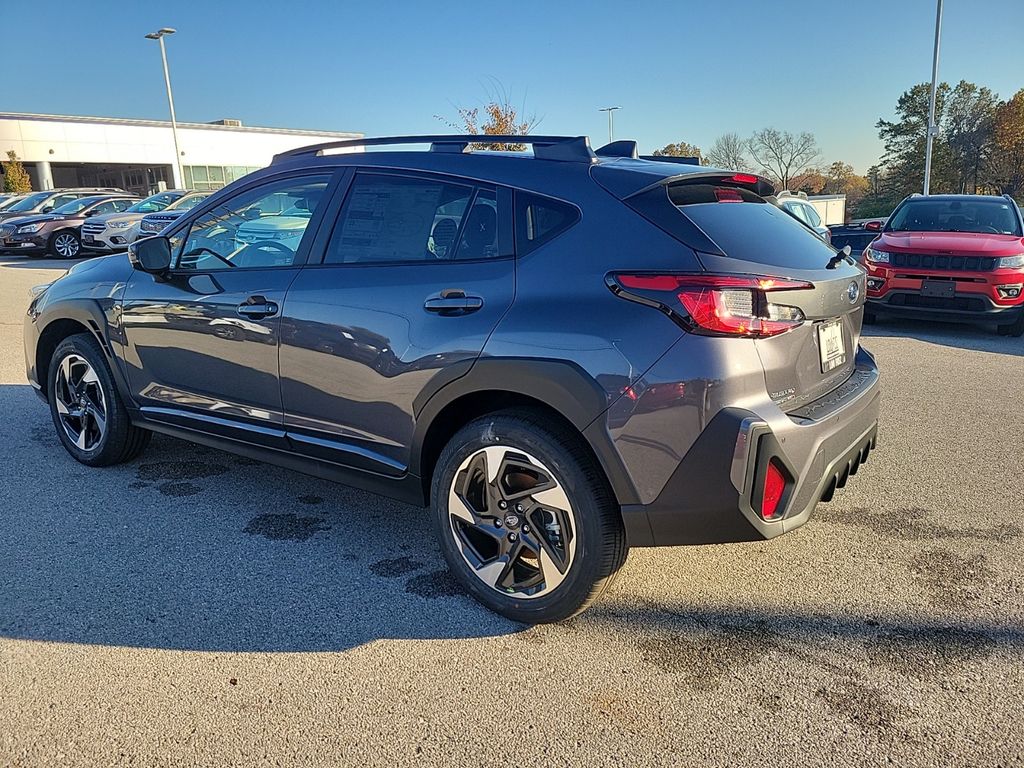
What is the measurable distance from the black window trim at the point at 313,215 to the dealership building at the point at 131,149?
158 feet

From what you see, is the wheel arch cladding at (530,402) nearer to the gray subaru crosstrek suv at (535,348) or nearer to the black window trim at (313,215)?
the gray subaru crosstrek suv at (535,348)

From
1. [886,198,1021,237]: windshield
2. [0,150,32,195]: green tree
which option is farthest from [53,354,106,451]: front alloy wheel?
[0,150,32,195]: green tree

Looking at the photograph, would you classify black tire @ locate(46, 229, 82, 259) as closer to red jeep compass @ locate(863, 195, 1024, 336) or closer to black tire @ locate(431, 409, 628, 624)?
red jeep compass @ locate(863, 195, 1024, 336)

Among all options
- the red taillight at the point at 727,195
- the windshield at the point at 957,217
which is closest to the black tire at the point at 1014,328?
the windshield at the point at 957,217

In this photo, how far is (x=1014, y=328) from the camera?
8.80 meters

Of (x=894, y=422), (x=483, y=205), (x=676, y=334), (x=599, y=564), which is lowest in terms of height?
(x=894, y=422)

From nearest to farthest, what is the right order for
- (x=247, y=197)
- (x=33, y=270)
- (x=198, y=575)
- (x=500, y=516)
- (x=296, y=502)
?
(x=500, y=516), (x=198, y=575), (x=247, y=197), (x=296, y=502), (x=33, y=270)

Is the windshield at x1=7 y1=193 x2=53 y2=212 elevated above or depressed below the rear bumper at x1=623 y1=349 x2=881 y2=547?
above

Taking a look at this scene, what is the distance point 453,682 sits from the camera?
2613mm

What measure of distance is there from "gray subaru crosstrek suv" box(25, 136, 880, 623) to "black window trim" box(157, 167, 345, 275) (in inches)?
0.5

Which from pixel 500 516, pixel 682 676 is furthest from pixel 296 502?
pixel 682 676

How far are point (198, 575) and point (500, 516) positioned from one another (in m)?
1.36

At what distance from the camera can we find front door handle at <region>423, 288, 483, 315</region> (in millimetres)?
2877

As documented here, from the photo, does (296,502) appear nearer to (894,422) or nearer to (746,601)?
(746,601)
